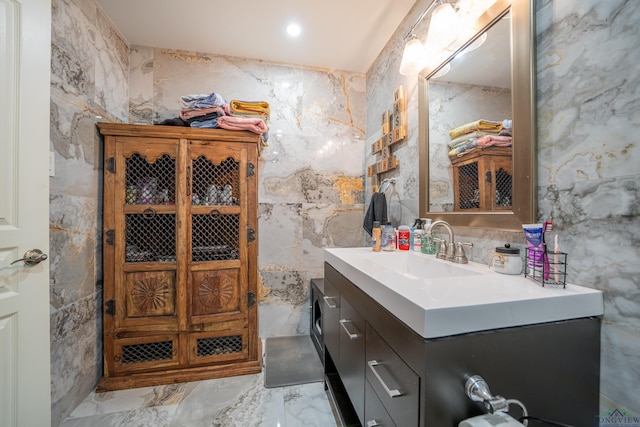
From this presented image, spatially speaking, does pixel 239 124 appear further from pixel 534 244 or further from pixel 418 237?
pixel 534 244

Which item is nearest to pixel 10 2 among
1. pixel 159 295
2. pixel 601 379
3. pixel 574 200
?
pixel 159 295

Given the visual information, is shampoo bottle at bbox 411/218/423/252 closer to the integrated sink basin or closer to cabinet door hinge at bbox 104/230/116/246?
the integrated sink basin

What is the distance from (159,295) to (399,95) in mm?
2108

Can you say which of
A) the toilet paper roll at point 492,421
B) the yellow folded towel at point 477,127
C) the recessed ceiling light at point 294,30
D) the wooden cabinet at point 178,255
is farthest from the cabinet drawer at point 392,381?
the recessed ceiling light at point 294,30

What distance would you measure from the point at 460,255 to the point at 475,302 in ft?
1.91

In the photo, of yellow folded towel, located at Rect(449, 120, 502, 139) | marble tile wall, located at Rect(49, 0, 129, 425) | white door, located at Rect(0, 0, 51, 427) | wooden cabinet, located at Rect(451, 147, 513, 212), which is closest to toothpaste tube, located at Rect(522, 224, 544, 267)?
wooden cabinet, located at Rect(451, 147, 513, 212)

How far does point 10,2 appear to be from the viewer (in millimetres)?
900

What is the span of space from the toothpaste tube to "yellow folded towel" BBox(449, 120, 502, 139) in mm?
421

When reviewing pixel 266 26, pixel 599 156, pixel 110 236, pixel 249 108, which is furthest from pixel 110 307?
pixel 599 156

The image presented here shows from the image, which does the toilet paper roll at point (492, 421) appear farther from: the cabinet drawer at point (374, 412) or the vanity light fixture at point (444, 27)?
the vanity light fixture at point (444, 27)

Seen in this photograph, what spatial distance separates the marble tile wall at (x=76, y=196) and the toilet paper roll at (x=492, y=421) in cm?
180

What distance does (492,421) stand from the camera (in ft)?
1.76

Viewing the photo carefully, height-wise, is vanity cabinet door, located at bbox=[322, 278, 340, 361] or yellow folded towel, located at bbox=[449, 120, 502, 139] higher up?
yellow folded towel, located at bbox=[449, 120, 502, 139]

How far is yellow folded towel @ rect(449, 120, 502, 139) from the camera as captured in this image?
1.01m
